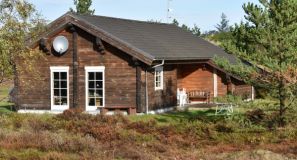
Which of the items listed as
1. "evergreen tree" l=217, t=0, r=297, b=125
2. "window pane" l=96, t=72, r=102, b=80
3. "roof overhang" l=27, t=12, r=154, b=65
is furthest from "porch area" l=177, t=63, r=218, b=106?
"evergreen tree" l=217, t=0, r=297, b=125

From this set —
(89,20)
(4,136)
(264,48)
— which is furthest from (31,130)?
(89,20)

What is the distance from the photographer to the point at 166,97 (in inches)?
1082

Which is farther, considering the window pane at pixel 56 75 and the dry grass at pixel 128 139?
the window pane at pixel 56 75

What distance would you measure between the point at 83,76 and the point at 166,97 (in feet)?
14.2

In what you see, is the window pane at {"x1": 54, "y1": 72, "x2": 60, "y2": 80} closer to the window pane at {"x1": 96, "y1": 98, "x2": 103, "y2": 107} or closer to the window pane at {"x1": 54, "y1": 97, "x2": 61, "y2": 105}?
the window pane at {"x1": 54, "y1": 97, "x2": 61, "y2": 105}

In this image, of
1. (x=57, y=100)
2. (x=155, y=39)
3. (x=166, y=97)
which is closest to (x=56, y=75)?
(x=57, y=100)

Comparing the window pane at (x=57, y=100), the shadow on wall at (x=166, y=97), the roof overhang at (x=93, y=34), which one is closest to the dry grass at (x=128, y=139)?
the roof overhang at (x=93, y=34)

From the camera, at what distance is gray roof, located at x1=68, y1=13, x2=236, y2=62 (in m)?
25.6

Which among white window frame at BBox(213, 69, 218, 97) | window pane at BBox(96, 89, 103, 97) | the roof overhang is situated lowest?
window pane at BBox(96, 89, 103, 97)

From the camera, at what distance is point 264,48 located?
58.7 feet

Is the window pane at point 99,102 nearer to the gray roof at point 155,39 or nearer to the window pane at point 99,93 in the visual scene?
the window pane at point 99,93

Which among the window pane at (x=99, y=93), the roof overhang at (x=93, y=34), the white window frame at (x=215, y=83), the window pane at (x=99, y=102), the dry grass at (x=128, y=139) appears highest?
the roof overhang at (x=93, y=34)

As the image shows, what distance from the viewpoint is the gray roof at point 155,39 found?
2564 cm

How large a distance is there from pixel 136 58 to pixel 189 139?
861 cm
